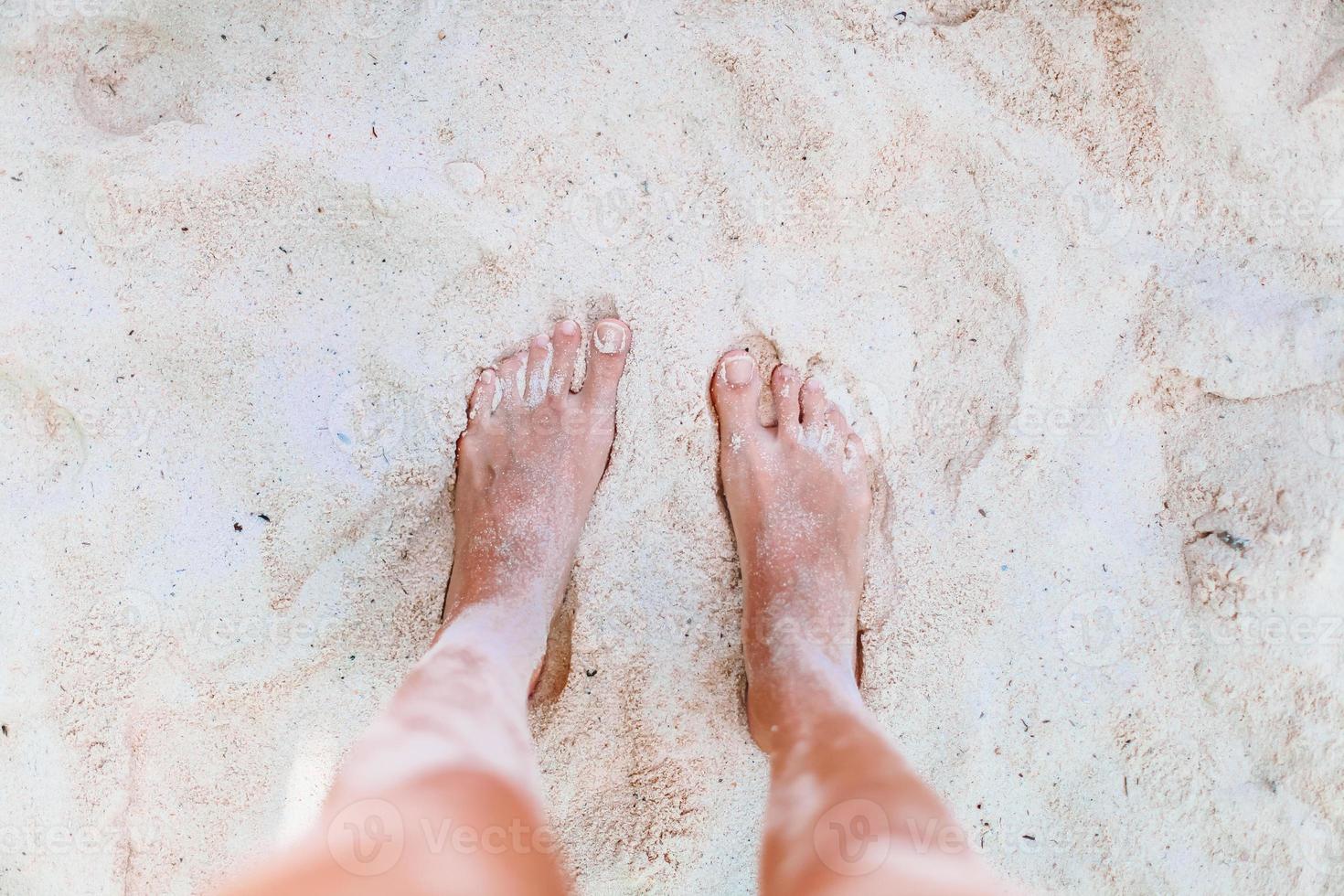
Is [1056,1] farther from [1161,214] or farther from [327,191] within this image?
[327,191]

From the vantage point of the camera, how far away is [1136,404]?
1579mm


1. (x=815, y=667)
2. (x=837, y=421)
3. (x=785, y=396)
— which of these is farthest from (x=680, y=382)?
(x=815, y=667)

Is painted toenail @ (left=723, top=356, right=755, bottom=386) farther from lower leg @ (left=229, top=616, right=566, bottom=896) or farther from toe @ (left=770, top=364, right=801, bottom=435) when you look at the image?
lower leg @ (left=229, top=616, right=566, bottom=896)

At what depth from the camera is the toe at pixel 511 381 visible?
167 centimetres

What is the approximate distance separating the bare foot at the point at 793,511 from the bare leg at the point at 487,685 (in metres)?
0.25

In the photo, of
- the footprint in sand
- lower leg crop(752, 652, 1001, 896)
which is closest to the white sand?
the footprint in sand

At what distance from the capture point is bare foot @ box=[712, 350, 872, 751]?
1584mm

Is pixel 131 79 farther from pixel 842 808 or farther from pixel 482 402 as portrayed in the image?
pixel 842 808

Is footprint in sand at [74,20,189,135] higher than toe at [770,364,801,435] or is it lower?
lower

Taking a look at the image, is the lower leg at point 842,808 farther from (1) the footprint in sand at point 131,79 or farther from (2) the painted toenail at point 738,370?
(1) the footprint in sand at point 131,79

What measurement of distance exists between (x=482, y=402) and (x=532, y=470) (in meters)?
0.16

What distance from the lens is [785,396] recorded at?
65.9 inches

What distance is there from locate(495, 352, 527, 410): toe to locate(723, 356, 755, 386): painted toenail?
386 mm

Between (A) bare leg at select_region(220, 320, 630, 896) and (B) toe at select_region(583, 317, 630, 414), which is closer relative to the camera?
(A) bare leg at select_region(220, 320, 630, 896)
